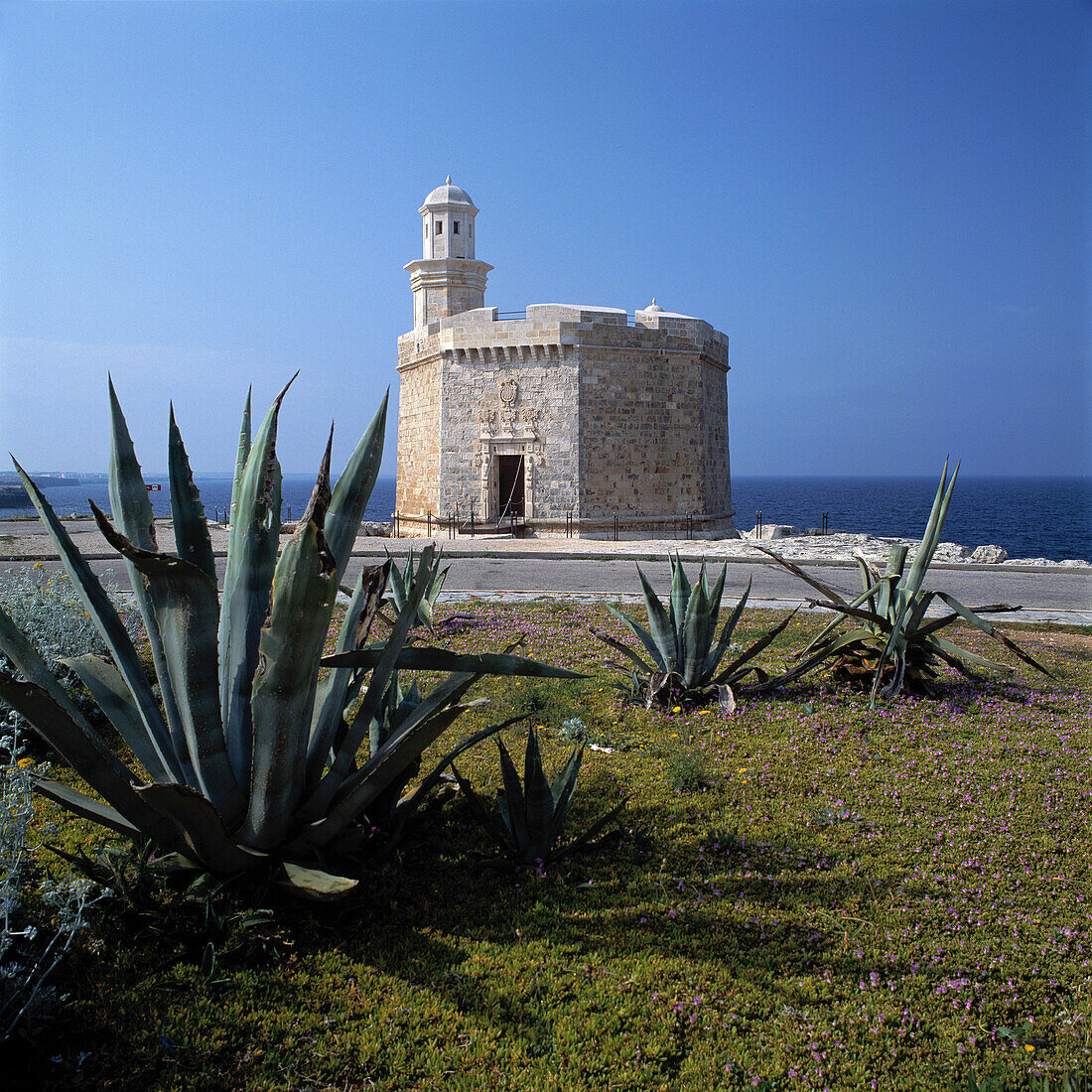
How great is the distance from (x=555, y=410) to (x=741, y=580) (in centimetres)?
1032

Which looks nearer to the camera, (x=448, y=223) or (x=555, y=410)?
(x=555, y=410)

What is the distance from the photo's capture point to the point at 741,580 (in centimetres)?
1112

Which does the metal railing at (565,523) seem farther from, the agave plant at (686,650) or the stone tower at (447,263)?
the agave plant at (686,650)

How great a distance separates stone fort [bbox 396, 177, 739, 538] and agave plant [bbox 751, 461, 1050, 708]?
588 inches

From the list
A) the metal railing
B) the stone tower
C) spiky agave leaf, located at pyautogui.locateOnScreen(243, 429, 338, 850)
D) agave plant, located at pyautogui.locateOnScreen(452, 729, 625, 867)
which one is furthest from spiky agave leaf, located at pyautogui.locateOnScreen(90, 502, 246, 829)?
the stone tower

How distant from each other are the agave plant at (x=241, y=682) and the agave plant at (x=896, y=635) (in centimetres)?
313

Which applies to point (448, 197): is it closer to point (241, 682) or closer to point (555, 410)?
point (555, 410)

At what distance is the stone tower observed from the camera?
2162cm

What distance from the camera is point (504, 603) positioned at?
8.45 meters

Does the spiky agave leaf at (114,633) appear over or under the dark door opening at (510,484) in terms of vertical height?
under

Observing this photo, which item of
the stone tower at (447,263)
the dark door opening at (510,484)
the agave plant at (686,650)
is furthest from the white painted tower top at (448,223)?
the agave plant at (686,650)

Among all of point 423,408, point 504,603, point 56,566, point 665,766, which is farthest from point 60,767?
point 423,408

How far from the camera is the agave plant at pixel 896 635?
482 centimetres

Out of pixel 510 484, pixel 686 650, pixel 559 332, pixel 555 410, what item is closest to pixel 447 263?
pixel 559 332
